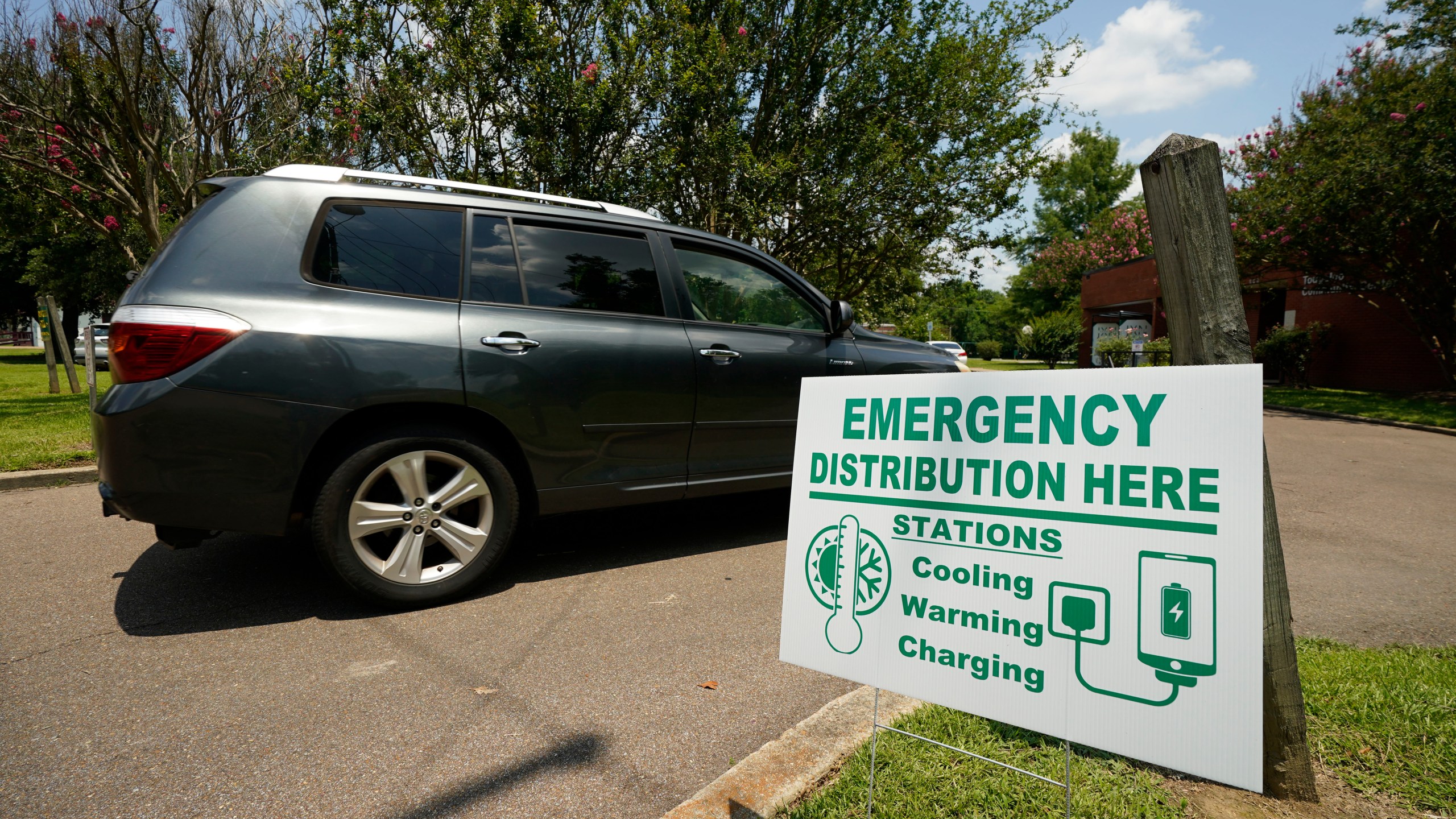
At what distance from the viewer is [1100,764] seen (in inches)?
82.9

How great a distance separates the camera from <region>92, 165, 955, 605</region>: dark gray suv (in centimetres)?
294

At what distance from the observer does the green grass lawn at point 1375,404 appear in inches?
515

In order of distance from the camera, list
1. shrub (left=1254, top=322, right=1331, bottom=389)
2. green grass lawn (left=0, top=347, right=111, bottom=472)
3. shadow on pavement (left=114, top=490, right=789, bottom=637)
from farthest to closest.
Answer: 1. shrub (left=1254, top=322, right=1331, bottom=389)
2. green grass lawn (left=0, top=347, right=111, bottom=472)
3. shadow on pavement (left=114, top=490, right=789, bottom=637)

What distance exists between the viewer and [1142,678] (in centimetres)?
150

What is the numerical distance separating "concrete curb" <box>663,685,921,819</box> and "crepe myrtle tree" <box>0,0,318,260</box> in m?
10.6

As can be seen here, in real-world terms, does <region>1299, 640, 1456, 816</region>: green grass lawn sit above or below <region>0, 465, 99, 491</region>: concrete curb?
above

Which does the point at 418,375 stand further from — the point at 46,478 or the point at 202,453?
the point at 46,478

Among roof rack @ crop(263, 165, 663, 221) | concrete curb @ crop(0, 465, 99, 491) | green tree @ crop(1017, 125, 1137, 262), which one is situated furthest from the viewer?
green tree @ crop(1017, 125, 1137, 262)

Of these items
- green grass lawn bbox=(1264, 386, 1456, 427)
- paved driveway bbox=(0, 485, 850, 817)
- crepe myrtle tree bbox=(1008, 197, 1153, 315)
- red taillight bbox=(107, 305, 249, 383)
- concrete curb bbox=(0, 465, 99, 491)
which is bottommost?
paved driveway bbox=(0, 485, 850, 817)

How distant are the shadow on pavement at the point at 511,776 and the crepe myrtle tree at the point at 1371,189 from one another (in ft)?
62.0

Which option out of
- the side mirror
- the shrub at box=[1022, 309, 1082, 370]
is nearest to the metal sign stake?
the side mirror

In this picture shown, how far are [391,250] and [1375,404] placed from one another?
753 inches

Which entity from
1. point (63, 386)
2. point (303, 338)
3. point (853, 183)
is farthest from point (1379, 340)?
point (63, 386)

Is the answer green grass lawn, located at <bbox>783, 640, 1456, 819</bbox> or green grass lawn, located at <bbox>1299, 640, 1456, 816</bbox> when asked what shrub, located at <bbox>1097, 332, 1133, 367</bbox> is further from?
green grass lawn, located at <bbox>783, 640, 1456, 819</bbox>
